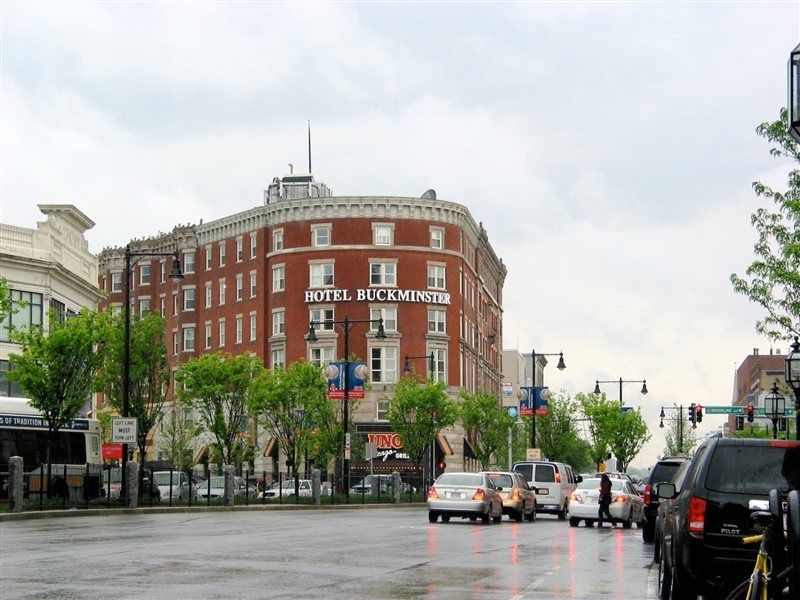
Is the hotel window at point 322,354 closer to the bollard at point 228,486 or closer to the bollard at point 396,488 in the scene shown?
the bollard at point 396,488

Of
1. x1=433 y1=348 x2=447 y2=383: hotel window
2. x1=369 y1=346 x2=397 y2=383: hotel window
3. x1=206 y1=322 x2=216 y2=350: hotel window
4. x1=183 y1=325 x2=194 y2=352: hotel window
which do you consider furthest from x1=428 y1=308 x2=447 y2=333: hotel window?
x1=183 y1=325 x2=194 y2=352: hotel window

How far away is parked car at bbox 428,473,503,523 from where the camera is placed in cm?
3797

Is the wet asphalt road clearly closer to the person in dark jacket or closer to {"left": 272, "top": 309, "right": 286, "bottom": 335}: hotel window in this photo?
the person in dark jacket

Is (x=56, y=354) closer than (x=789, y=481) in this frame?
No

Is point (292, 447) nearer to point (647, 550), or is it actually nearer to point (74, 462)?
point (74, 462)

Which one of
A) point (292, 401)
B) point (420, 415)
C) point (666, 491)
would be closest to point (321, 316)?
point (420, 415)

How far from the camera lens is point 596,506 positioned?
133ft

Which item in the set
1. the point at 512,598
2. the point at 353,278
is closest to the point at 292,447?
the point at 353,278

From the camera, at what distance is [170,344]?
348ft

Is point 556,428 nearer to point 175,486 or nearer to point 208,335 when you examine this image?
point 208,335

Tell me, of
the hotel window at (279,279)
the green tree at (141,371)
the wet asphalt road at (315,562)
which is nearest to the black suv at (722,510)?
the wet asphalt road at (315,562)

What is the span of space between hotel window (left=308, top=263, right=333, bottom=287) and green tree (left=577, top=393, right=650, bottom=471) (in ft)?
114

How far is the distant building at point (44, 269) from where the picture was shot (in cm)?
6975

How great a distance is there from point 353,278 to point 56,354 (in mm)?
43430
